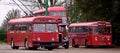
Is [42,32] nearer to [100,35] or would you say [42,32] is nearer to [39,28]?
[39,28]

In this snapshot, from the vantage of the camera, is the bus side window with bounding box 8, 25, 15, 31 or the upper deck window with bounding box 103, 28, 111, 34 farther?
the upper deck window with bounding box 103, 28, 111, 34

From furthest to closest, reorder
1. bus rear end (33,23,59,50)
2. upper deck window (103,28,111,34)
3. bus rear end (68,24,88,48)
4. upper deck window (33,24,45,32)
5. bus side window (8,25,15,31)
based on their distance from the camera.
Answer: bus rear end (68,24,88,48), upper deck window (103,28,111,34), bus side window (8,25,15,31), upper deck window (33,24,45,32), bus rear end (33,23,59,50)

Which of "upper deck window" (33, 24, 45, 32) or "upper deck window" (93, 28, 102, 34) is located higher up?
"upper deck window" (33, 24, 45, 32)

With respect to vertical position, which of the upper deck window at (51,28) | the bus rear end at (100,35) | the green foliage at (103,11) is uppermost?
the green foliage at (103,11)

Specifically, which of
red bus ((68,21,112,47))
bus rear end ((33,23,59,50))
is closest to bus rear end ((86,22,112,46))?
red bus ((68,21,112,47))

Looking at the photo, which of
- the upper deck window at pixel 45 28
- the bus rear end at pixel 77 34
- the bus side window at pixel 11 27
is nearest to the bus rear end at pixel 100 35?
the bus rear end at pixel 77 34

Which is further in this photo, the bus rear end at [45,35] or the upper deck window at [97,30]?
the upper deck window at [97,30]

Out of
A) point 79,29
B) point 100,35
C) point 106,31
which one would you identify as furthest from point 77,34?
point 106,31

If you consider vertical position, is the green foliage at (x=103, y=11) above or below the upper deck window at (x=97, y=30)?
above

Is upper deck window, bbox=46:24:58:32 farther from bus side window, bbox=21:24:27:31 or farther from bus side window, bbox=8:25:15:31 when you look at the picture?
bus side window, bbox=8:25:15:31

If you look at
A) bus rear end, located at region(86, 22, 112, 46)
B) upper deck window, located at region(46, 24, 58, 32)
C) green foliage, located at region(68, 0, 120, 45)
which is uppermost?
green foliage, located at region(68, 0, 120, 45)

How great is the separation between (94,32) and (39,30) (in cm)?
926

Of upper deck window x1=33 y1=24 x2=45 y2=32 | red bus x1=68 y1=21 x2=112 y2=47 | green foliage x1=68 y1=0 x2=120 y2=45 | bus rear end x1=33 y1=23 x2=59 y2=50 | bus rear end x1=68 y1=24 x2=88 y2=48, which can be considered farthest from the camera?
bus rear end x1=68 y1=24 x2=88 y2=48

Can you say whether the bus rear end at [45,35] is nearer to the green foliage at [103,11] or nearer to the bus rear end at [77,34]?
the green foliage at [103,11]
